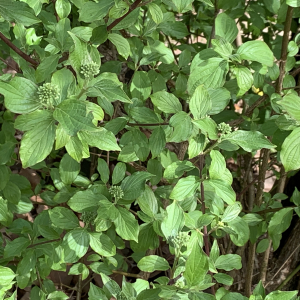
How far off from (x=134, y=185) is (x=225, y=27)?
0.45 metres

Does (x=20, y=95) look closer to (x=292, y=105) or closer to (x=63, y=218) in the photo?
(x=63, y=218)

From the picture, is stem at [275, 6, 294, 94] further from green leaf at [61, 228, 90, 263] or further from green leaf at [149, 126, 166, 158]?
green leaf at [61, 228, 90, 263]

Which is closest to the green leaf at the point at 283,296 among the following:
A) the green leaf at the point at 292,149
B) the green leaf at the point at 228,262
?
the green leaf at the point at 228,262

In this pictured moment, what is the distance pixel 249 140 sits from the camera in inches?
30.4

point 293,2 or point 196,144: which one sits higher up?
point 293,2

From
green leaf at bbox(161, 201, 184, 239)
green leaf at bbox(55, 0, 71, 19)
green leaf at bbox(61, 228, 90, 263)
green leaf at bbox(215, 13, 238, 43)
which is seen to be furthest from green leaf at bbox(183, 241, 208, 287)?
green leaf at bbox(55, 0, 71, 19)

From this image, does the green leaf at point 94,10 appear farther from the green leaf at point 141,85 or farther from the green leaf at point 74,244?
the green leaf at point 74,244

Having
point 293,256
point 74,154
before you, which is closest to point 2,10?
point 74,154

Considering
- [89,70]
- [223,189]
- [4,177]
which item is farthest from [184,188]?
[4,177]

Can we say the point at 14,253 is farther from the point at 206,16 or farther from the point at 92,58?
the point at 206,16

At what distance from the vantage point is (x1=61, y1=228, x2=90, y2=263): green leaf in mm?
881

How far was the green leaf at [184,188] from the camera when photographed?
31.2 inches

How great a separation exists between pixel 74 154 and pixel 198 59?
0.38 meters

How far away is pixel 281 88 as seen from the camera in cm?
105
